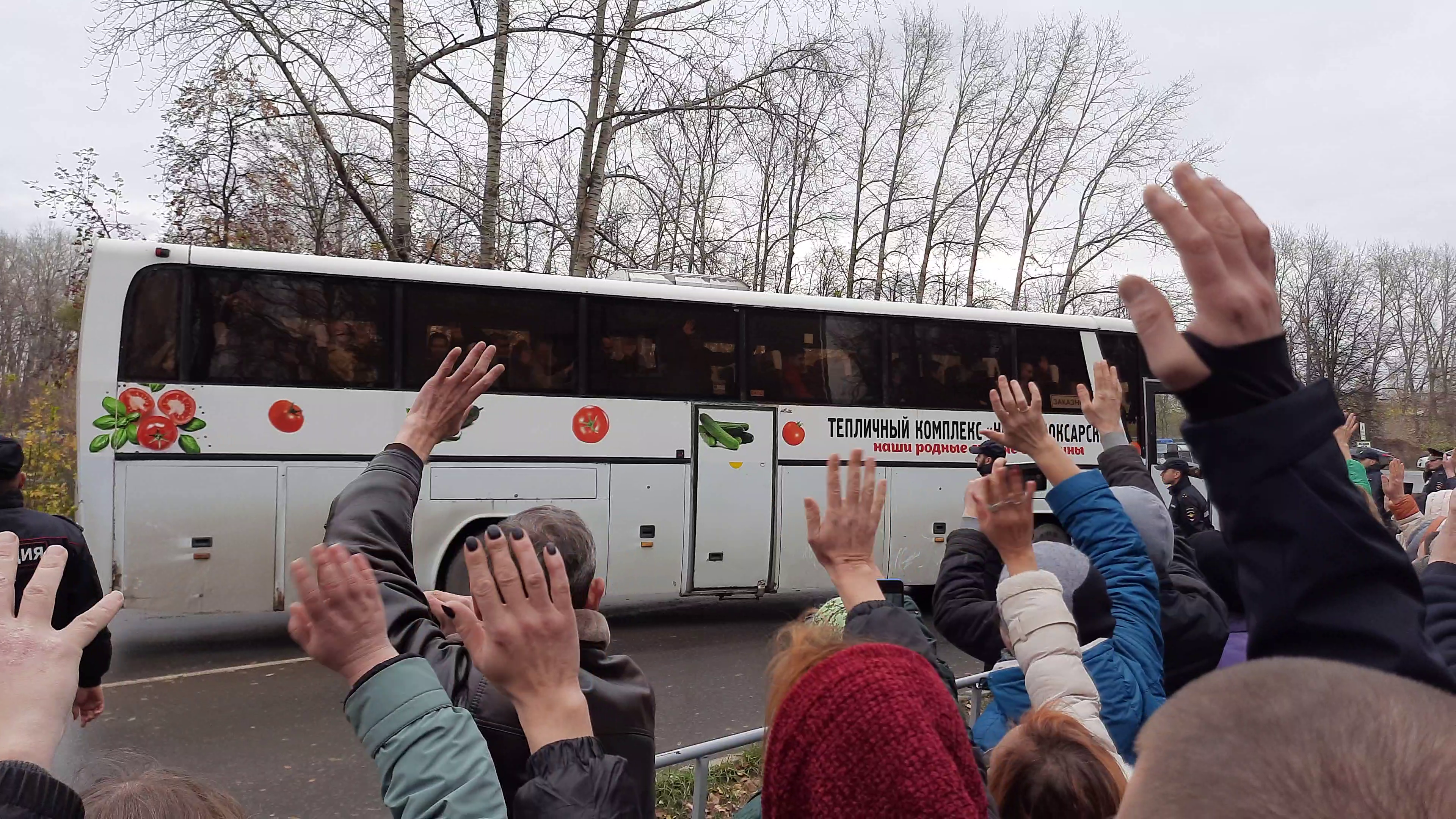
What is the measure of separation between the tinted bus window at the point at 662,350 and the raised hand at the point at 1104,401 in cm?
635

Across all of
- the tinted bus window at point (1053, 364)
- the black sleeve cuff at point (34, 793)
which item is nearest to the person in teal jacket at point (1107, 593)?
the black sleeve cuff at point (34, 793)

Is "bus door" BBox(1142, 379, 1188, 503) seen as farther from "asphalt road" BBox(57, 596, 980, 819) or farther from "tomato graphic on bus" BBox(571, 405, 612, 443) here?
"tomato graphic on bus" BBox(571, 405, 612, 443)

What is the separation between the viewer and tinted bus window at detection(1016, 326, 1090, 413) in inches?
423

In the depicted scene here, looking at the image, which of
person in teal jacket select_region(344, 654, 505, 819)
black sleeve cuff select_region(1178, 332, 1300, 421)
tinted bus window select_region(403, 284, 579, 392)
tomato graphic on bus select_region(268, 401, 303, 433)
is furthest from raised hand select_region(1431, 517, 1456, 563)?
tomato graphic on bus select_region(268, 401, 303, 433)

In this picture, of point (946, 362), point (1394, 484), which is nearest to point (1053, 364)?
point (946, 362)

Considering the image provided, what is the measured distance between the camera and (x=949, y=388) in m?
10.4

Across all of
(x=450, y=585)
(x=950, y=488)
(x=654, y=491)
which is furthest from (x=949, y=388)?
(x=450, y=585)

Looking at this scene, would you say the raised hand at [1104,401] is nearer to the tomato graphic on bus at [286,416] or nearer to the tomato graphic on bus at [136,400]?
the tomato graphic on bus at [286,416]

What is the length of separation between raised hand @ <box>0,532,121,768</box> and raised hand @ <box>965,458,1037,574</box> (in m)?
1.78

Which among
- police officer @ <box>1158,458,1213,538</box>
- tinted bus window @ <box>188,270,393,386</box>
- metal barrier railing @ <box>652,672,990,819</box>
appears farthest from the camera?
police officer @ <box>1158,458,1213,538</box>

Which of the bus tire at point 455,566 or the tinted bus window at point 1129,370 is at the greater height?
the tinted bus window at point 1129,370

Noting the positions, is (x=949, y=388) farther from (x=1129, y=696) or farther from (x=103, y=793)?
(x=103, y=793)

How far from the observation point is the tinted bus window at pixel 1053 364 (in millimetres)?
10750

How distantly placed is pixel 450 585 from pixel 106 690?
2.78 metres
